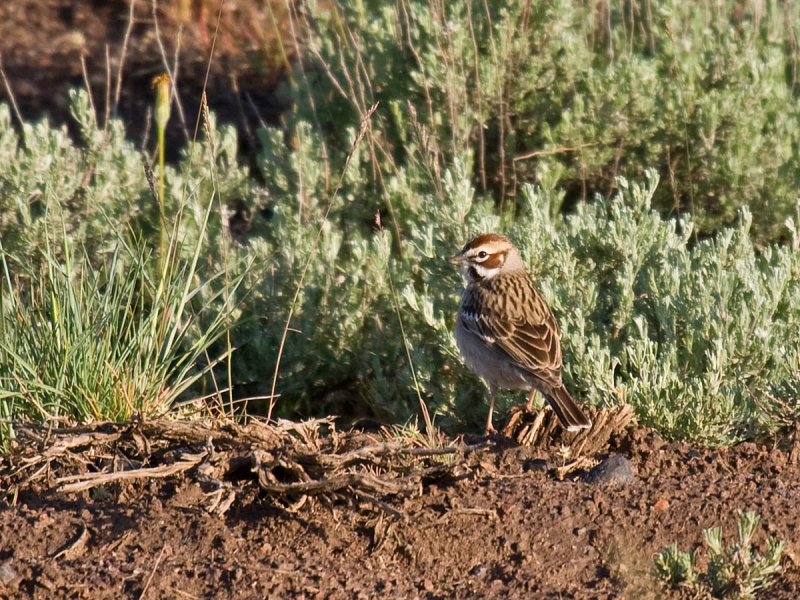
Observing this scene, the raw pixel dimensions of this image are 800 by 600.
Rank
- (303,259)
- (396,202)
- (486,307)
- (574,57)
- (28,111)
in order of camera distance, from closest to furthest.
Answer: (486,307) → (303,259) → (396,202) → (574,57) → (28,111)

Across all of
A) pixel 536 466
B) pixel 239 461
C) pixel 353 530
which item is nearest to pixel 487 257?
pixel 536 466

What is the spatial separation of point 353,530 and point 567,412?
143cm

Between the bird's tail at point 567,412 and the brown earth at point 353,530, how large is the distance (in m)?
0.41

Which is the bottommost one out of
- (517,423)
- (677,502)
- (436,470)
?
(517,423)

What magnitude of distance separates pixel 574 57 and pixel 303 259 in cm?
260

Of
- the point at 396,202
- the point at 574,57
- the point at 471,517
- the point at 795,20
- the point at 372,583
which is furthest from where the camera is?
the point at 795,20

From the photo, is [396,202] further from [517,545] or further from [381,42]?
[517,545]

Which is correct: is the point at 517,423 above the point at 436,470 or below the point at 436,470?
below

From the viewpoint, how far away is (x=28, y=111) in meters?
10.3

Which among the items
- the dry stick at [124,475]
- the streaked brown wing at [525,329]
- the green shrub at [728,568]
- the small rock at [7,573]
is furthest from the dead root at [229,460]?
the streaked brown wing at [525,329]

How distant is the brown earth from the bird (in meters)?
1.07

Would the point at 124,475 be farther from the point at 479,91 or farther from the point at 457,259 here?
the point at 479,91

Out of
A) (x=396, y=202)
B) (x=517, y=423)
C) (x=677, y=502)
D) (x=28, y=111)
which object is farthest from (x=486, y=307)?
(x=28, y=111)

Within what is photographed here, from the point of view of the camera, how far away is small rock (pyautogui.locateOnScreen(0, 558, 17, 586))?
145 inches
